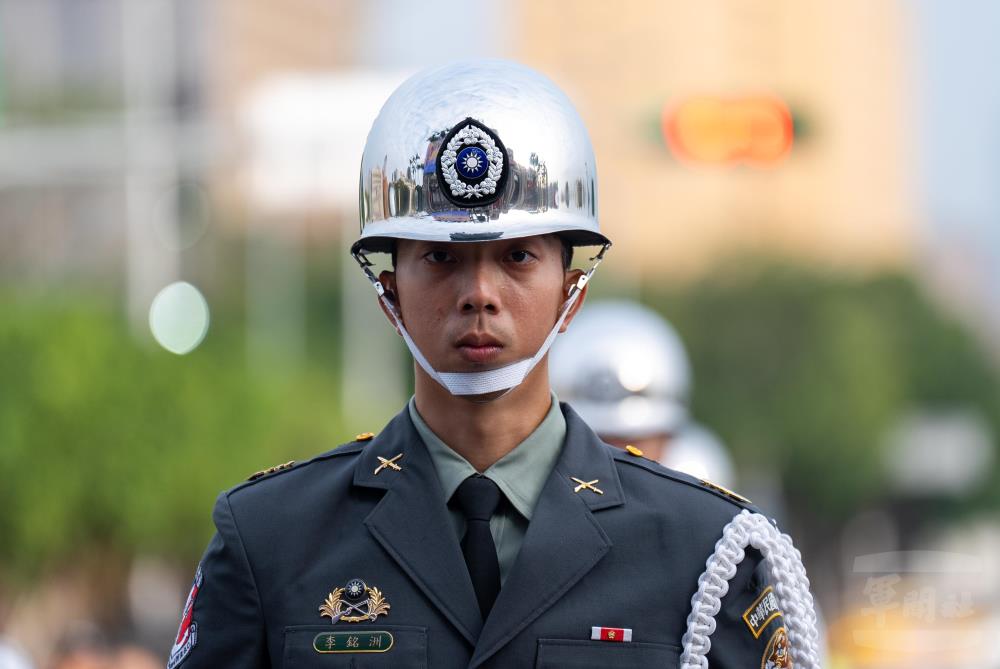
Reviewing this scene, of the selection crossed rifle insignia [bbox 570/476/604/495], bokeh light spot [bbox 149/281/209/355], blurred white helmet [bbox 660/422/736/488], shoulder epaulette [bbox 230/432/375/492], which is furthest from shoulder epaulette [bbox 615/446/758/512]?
bokeh light spot [bbox 149/281/209/355]

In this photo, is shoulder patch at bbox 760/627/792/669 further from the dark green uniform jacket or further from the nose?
the nose

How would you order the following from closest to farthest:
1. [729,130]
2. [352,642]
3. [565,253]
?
[352,642] < [565,253] < [729,130]

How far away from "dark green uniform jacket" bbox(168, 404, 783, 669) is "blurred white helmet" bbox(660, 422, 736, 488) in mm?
3783

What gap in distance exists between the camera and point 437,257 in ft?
12.0

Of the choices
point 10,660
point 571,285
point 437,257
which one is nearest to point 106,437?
point 10,660

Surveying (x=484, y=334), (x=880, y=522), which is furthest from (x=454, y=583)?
(x=880, y=522)

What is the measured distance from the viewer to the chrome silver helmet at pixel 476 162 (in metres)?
3.61

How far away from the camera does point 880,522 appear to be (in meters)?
58.8

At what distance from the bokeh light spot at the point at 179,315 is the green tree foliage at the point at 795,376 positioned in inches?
561

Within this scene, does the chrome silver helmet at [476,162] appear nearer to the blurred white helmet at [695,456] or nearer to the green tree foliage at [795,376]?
the blurred white helmet at [695,456]

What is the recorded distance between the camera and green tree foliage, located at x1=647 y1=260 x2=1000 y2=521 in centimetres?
5103

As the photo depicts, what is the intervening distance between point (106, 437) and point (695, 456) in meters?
16.9

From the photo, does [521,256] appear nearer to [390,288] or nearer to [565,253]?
[565,253]

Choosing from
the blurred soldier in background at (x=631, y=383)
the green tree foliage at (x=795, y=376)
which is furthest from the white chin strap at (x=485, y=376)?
the green tree foliage at (x=795, y=376)
